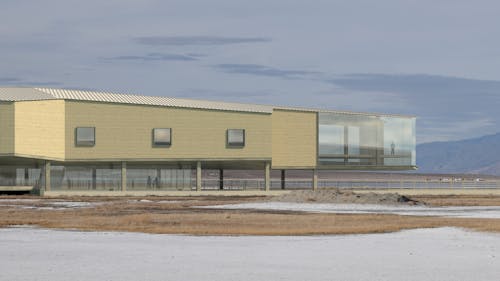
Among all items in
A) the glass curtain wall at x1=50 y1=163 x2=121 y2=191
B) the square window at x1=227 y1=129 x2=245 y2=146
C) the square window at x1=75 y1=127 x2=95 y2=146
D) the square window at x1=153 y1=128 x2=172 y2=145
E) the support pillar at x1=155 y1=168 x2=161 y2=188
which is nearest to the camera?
the square window at x1=75 y1=127 x2=95 y2=146

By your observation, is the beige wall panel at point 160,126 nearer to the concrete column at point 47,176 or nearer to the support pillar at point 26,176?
the concrete column at point 47,176

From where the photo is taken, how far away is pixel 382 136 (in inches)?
4102

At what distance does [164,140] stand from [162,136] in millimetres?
440

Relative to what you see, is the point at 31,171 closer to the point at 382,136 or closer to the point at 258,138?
the point at 258,138

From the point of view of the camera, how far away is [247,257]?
26.7m

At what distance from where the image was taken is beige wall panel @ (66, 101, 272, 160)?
9169 centimetres

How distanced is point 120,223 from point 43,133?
4888 cm

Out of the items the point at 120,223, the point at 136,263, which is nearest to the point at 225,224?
the point at 120,223

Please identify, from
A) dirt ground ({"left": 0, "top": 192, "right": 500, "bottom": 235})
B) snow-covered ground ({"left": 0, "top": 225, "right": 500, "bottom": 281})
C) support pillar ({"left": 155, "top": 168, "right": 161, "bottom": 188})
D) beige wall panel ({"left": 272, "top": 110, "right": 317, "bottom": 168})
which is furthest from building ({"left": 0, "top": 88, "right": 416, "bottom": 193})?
snow-covered ground ({"left": 0, "top": 225, "right": 500, "bottom": 281})

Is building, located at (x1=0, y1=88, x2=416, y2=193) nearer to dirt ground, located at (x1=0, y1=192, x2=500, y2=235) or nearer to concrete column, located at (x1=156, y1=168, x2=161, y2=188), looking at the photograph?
concrete column, located at (x1=156, y1=168, x2=161, y2=188)

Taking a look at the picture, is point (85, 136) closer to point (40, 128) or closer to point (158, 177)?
point (40, 128)

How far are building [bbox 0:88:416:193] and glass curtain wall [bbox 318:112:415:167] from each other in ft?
0.34

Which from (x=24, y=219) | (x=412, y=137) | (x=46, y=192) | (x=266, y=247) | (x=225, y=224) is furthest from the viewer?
(x=412, y=137)

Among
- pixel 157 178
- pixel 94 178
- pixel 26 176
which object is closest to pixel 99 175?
pixel 94 178
